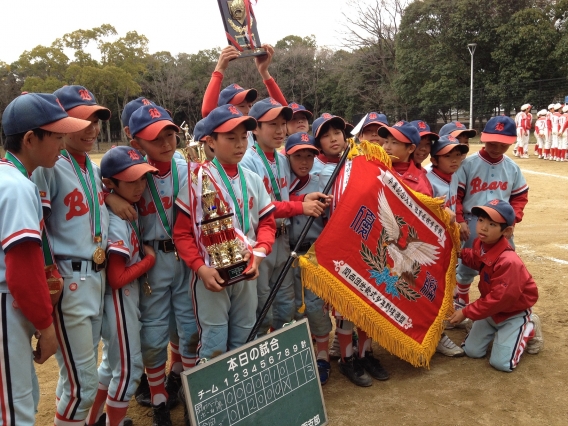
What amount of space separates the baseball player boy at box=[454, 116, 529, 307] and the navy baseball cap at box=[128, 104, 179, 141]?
117 inches

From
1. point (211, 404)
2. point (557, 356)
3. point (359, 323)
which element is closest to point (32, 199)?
point (211, 404)

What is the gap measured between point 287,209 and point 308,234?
0.53 metres

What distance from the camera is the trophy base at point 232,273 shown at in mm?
2777

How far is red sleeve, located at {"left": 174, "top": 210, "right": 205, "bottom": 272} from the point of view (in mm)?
2912

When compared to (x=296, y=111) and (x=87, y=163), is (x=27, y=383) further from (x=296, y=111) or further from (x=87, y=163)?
(x=296, y=111)

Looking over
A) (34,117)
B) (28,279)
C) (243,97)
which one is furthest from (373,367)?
(34,117)

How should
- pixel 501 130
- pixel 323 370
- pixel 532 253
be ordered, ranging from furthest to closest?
pixel 532 253 → pixel 501 130 → pixel 323 370

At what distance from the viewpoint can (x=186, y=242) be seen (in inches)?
117

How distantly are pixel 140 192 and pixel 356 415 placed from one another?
2.15 m

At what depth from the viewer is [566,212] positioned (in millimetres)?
9312

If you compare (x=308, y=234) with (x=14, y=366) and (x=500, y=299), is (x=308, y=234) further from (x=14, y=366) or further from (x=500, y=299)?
(x=14, y=366)

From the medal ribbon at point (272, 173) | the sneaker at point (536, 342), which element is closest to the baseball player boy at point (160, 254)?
the medal ribbon at point (272, 173)

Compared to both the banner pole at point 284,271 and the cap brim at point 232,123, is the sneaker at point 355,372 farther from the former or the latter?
the cap brim at point 232,123

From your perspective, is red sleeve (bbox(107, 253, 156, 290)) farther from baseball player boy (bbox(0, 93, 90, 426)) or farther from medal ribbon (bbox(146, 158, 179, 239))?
baseball player boy (bbox(0, 93, 90, 426))
